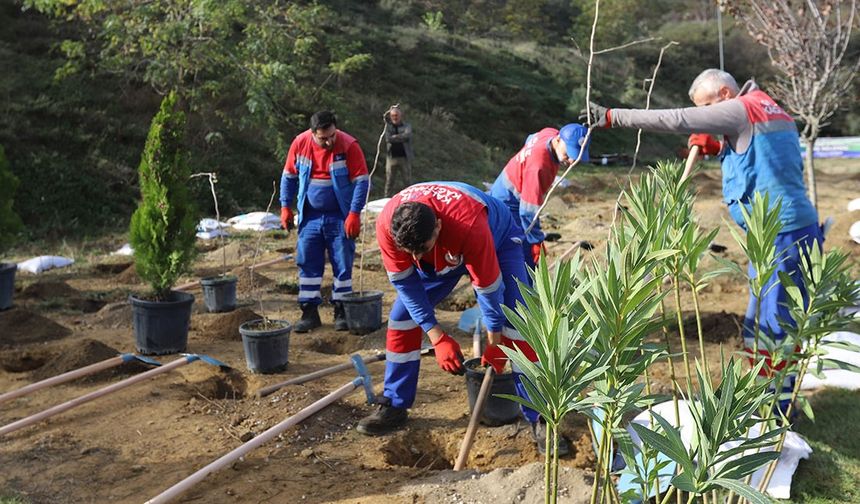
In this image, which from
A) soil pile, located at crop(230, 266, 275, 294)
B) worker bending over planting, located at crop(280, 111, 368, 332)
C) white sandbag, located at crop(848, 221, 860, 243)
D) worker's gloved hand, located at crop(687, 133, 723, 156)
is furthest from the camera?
A: white sandbag, located at crop(848, 221, 860, 243)

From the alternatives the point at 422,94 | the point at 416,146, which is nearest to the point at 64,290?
the point at 416,146

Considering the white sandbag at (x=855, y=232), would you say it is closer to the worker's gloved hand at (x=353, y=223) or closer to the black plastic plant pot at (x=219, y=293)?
the worker's gloved hand at (x=353, y=223)

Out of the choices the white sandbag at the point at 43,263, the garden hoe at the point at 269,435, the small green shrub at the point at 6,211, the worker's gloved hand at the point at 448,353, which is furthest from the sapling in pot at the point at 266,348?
the white sandbag at the point at 43,263

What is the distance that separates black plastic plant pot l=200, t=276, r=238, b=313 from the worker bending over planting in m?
0.92

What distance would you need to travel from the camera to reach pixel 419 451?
4.00 metres

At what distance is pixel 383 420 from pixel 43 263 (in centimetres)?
649

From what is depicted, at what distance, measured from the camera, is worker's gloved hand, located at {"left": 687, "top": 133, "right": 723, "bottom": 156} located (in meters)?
4.01

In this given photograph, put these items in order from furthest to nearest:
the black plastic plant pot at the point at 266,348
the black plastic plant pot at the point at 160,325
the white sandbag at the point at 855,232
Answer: the white sandbag at the point at 855,232
the black plastic plant pot at the point at 160,325
the black plastic plant pot at the point at 266,348

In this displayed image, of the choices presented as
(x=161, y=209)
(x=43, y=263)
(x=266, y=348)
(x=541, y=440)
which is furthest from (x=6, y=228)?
(x=541, y=440)

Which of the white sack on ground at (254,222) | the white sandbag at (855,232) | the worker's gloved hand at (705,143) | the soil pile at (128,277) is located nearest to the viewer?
the worker's gloved hand at (705,143)

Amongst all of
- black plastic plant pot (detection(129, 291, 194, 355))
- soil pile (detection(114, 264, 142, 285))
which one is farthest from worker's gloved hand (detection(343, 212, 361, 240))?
soil pile (detection(114, 264, 142, 285))

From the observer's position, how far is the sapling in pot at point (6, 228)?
6.78 metres

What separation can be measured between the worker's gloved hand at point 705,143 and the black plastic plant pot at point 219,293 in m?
4.30

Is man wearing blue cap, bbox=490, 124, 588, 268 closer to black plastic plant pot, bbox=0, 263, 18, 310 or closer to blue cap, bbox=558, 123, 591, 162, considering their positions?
blue cap, bbox=558, 123, 591, 162
